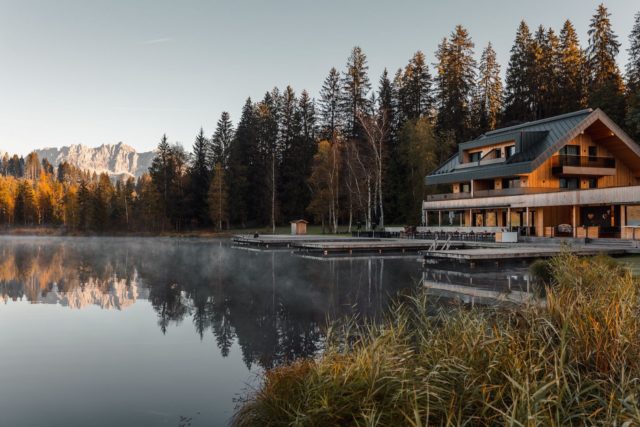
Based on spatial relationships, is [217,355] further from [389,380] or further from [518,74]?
[518,74]

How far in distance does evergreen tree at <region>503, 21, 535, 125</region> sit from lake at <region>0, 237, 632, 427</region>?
1639 inches

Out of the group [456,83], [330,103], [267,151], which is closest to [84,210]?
[267,151]

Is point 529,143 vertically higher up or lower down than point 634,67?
lower down

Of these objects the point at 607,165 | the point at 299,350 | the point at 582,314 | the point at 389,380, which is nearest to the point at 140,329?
the point at 299,350

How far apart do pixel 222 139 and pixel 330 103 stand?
50.6ft

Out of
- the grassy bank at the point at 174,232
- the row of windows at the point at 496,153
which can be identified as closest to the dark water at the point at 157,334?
the row of windows at the point at 496,153

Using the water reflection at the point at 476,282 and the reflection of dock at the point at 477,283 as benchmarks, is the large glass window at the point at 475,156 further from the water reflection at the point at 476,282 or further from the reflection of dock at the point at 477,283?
the reflection of dock at the point at 477,283

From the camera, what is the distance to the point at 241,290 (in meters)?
15.2

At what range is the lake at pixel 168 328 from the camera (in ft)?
20.0

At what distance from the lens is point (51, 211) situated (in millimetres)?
91375

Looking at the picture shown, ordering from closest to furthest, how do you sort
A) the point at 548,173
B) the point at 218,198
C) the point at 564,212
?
1. the point at 564,212
2. the point at 548,173
3. the point at 218,198

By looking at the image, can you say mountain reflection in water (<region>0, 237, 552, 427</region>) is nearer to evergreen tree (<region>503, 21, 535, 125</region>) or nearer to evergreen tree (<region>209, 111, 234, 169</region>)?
evergreen tree (<region>503, 21, 535, 125</region>)

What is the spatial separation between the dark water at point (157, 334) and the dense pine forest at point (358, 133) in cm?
3093

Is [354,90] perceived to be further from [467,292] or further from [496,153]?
[467,292]
